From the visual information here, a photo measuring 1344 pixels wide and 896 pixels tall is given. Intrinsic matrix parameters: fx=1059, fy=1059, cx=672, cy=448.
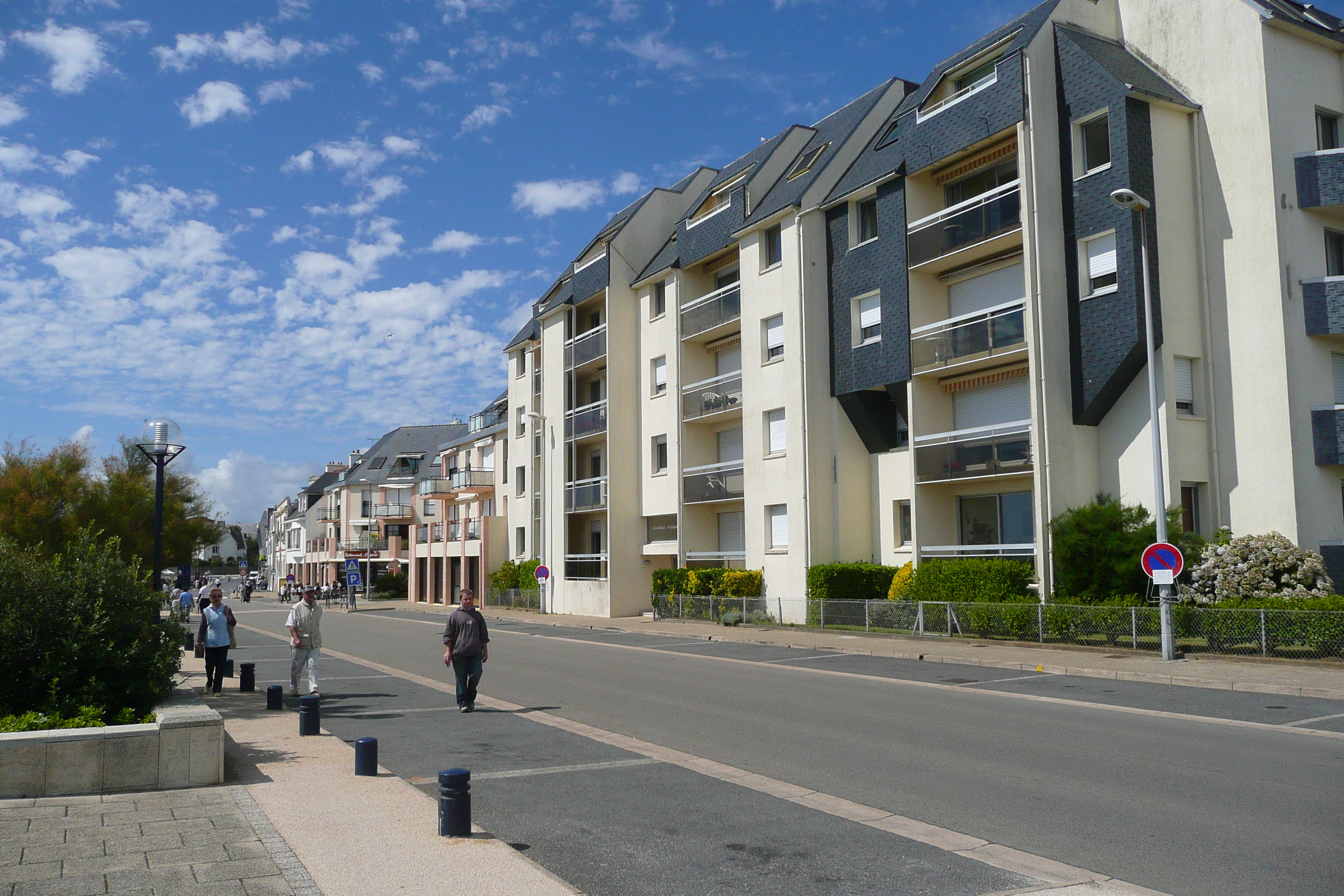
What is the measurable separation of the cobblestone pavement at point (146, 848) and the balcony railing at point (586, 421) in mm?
32126

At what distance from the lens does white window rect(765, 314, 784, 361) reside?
3158cm

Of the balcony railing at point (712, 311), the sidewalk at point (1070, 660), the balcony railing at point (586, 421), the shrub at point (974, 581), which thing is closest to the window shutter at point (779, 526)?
the sidewalk at point (1070, 660)

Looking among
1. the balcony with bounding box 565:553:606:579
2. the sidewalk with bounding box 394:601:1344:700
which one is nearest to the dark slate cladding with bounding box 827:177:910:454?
the sidewalk with bounding box 394:601:1344:700

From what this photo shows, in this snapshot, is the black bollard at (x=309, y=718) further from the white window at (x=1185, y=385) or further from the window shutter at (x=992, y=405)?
the white window at (x=1185, y=385)

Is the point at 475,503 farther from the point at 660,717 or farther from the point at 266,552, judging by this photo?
the point at 266,552

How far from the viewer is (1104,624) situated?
1961cm

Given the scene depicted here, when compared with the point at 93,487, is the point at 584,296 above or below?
above

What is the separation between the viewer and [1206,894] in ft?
18.7

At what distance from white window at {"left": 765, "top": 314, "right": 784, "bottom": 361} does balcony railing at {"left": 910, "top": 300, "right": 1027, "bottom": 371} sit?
5468mm

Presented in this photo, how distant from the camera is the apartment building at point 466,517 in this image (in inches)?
2112

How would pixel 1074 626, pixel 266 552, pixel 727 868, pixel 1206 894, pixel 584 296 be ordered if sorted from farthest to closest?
pixel 266 552 < pixel 584 296 < pixel 1074 626 < pixel 727 868 < pixel 1206 894

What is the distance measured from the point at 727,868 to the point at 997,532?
2105 cm

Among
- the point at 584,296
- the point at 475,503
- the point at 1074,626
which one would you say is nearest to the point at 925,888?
the point at 1074,626

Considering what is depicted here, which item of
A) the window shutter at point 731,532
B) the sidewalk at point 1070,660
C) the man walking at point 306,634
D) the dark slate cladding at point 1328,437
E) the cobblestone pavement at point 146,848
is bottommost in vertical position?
the sidewalk at point 1070,660
